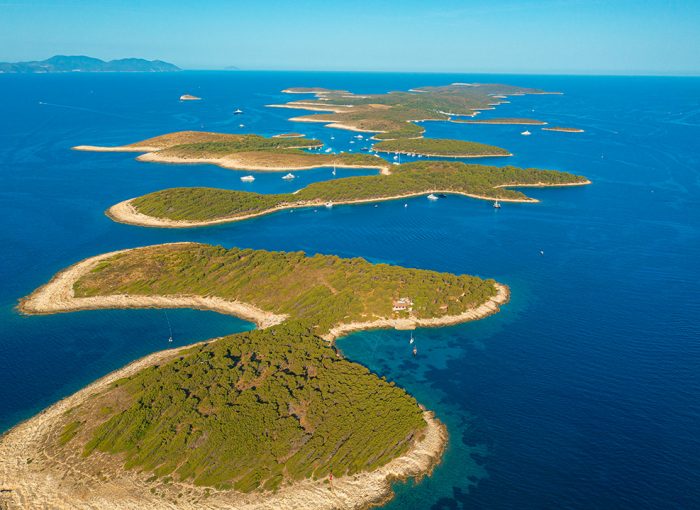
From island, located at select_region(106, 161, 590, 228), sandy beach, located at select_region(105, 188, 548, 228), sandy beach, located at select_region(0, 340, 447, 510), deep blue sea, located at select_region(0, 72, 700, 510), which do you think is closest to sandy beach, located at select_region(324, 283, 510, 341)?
deep blue sea, located at select_region(0, 72, 700, 510)

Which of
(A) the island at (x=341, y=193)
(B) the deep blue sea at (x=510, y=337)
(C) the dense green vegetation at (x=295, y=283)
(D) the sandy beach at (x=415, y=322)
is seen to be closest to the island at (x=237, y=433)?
(D) the sandy beach at (x=415, y=322)

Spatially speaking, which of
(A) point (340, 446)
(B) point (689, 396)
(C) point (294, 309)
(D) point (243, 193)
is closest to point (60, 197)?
(D) point (243, 193)

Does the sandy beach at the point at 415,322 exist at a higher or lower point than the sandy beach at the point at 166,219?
lower

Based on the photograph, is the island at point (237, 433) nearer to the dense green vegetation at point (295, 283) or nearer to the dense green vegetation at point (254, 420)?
the dense green vegetation at point (254, 420)

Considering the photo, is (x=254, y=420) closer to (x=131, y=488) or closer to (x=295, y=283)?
(x=131, y=488)

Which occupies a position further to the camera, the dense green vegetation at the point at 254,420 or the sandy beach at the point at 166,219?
the sandy beach at the point at 166,219

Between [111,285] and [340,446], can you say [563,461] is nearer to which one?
[340,446]

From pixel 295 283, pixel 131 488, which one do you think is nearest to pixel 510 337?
pixel 295 283
